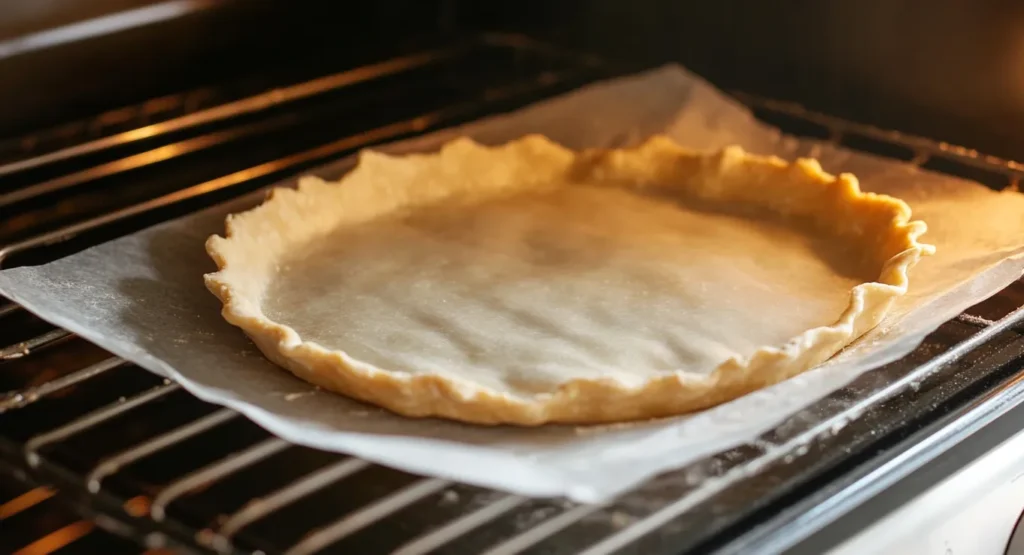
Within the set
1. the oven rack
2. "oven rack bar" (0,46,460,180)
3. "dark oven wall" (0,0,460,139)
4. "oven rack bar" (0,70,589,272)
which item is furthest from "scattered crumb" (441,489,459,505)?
"dark oven wall" (0,0,460,139)

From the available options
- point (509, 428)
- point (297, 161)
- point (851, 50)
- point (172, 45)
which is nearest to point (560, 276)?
point (509, 428)

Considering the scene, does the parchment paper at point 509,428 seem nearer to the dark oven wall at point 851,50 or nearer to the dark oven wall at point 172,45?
the dark oven wall at point 851,50

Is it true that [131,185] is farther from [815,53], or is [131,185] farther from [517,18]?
[815,53]

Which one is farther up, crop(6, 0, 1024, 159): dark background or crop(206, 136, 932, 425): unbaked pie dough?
crop(6, 0, 1024, 159): dark background

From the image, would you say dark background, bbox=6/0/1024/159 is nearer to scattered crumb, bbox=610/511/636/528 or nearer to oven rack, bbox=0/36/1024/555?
oven rack, bbox=0/36/1024/555

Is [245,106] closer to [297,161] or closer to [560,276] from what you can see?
[297,161]

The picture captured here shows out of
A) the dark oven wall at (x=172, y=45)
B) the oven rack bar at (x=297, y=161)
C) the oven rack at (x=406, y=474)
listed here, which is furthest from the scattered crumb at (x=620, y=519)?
the dark oven wall at (x=172, y=45)

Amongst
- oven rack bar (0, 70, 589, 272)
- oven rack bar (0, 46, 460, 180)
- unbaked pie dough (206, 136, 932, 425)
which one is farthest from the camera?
oven rack bar (0, 46, 460, 180)
